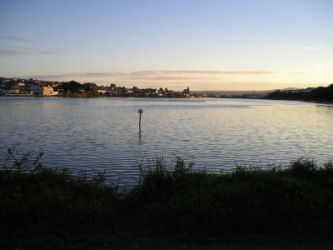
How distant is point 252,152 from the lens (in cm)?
1984

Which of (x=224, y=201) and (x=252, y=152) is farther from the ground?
(x=224, y=201)

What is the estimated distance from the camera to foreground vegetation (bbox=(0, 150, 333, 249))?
230 inches

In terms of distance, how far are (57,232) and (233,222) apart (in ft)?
11.7

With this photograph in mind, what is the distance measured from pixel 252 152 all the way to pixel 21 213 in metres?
16.0

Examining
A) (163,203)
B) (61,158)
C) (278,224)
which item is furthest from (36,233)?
(61,158)

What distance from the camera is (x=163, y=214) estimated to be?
21.8 ft

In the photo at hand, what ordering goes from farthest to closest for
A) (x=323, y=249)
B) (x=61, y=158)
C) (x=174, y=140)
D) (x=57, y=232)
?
(x=174, y=140), (x=61, y=158), (x=57, y=232), (x=323, y=249)

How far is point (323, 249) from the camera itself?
5566 millimetres

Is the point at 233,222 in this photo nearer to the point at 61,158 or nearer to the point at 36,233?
the point at 36,233

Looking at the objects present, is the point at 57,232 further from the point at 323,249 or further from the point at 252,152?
the point at 252,152

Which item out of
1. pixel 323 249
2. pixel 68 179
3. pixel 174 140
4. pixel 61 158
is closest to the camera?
pixel 323 249

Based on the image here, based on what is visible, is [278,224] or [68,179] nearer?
[278,224]

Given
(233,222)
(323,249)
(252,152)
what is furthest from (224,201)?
(252,152)

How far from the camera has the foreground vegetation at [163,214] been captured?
5.85m
